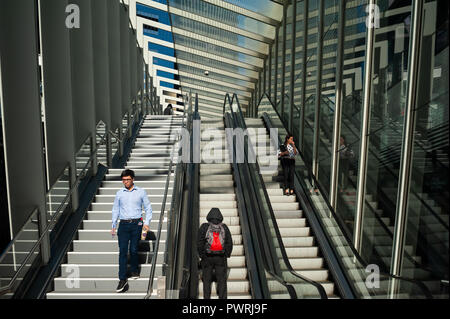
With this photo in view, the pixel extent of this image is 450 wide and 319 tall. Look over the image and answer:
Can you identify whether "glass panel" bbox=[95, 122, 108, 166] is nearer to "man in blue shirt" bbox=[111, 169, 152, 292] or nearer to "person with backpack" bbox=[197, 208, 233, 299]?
"man in blue shirt" bbox=[111, 169, 152, 292]

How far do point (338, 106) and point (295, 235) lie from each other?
2.99 metres

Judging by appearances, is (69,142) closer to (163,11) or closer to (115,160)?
(115,160)

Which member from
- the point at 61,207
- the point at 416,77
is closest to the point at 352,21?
the point at 416,77

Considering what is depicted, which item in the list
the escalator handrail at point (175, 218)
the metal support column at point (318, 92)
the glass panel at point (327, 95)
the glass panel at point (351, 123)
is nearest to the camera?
the escalator handrail at point (175, 218)

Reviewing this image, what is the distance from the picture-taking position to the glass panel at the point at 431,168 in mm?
4816

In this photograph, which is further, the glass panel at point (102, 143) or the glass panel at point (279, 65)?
the glass panel at point (279, 65)

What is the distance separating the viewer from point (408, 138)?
590 cm

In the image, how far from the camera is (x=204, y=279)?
6.30m

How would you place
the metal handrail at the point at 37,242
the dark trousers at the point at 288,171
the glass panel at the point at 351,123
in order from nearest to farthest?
1. the metal handrail at the point at 37,242
2. the glass panel at the point at 351,123
3. the dark trousers at the point at 288,171

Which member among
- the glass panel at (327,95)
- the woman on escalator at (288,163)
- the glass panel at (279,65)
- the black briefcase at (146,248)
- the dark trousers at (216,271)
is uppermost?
the glass panel at (279,65)

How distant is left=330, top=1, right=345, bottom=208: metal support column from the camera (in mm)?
9125

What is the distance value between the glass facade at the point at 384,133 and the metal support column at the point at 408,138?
0.03 metres

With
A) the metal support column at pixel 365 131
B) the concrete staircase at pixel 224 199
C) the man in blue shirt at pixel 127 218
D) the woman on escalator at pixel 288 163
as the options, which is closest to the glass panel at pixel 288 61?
the concrete staircase at pixel 224 199

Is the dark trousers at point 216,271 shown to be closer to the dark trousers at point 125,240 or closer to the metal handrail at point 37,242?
the dark trousers at point 125,240
